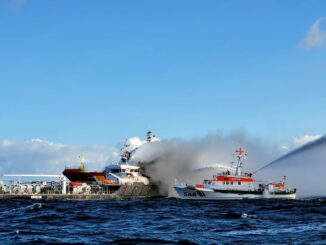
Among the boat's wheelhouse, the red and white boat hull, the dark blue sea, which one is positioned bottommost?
the dark blue sea

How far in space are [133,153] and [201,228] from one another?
11037 centimetres

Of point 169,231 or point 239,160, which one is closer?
point 169,231

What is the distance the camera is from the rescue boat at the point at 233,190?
393 ft

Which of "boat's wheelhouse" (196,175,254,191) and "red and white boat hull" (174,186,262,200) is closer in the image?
"red and white boat hull" (174,186,262,200)

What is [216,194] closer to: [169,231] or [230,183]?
[230,183]

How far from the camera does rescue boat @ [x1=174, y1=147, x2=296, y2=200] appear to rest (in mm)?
119688

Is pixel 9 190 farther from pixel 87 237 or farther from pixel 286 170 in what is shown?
pixel 87 237

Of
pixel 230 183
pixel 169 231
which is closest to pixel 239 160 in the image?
pixel 230 183

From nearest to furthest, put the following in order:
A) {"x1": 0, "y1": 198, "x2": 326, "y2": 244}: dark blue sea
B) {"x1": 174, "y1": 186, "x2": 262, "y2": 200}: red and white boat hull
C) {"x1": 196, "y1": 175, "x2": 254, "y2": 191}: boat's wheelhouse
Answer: {"x1": 0, "y1": 198, "x2": 326, "y2": 244}: dark blue sea
{"x1": 174, "y1": 186, "x2": 262, "y2": 200}: red and white boat hull
{"x1": 196, "y1": 175, "x2": 254, "y2": 191}: boat's wheelhouse

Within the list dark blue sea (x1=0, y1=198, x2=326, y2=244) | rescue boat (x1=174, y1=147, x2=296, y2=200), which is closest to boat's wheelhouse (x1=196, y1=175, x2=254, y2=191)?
rescue boat (x1=174, y1=147, x2=296, y2=200)

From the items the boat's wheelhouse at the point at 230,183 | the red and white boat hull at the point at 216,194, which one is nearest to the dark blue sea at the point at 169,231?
the red and white boat hull at the point at 216,194

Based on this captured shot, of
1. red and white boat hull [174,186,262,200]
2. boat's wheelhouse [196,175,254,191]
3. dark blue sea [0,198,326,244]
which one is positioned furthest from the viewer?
boat's wheelhouse [196,175,254,191]

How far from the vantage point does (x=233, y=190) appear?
120m

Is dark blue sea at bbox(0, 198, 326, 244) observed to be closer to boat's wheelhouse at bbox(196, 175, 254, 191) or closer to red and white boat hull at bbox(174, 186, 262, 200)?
red and white boat hull at bbox(174, 186, 262, 200)
